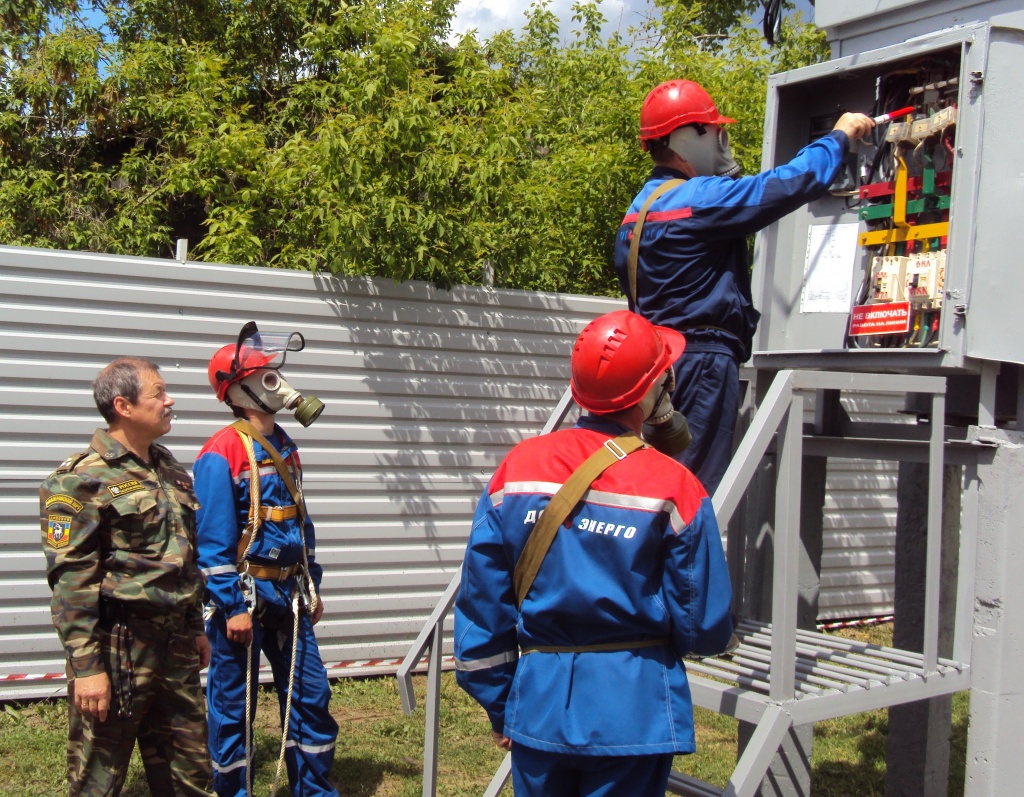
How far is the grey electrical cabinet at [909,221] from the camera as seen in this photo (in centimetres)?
375

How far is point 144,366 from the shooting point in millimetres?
3857

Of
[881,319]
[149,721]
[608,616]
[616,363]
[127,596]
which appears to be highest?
[881,319]

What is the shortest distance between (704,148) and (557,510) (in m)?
1.70

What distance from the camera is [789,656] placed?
3.13 meters

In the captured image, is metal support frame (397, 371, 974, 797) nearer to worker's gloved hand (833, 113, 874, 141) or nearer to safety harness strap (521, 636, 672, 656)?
safety harness strap (521, 636, 672, 656)

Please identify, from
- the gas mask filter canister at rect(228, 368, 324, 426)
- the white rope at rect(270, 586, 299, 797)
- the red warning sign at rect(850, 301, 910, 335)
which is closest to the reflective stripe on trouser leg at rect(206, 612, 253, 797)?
the white rope at rect(270, 586, 299, 797)

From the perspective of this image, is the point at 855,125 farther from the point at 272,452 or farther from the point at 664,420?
the point at 272,452

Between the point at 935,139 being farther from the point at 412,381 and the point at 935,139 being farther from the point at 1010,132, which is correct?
the point at 412,381

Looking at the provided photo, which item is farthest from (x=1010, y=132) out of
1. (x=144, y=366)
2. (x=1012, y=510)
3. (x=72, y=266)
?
(x=72, y=266)

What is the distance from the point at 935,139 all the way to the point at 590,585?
8.18 feet

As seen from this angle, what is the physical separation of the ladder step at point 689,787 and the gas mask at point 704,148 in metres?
1.99

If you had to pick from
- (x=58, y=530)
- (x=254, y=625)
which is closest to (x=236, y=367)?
(x=254, y=625)

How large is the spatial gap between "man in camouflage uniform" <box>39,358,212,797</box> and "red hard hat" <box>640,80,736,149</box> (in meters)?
1.96

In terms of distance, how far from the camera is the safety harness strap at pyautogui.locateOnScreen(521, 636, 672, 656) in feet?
8.37
